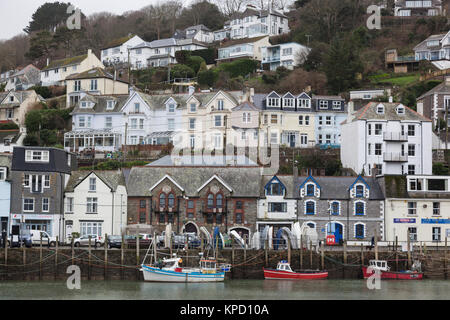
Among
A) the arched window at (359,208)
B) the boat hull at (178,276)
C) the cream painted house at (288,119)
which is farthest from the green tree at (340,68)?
the boat hull at (178,276)

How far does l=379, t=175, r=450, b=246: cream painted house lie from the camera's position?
66.7 m

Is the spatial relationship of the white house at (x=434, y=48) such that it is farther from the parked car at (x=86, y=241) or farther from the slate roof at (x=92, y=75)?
the parked car at (x=86, y=241)

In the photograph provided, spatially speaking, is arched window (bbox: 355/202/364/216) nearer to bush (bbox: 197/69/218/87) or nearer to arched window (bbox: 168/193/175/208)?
arched window (bbox: 168/193/175/208)

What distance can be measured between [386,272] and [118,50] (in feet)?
274

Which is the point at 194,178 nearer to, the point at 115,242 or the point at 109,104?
the point at 115,242

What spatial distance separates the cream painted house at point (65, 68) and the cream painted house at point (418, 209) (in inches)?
2444

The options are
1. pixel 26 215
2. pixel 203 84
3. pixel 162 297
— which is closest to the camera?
pixel 162 297

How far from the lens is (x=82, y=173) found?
70625 mm

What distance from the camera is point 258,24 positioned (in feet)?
435

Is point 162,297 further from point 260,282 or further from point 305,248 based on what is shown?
point 305,248

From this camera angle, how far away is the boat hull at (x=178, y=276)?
5516 cm
